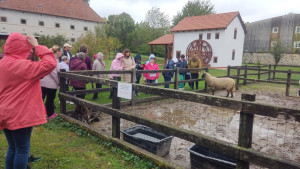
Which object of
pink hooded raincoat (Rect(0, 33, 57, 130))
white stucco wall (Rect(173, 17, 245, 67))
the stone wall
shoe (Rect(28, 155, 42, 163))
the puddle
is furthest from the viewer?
the stone wall

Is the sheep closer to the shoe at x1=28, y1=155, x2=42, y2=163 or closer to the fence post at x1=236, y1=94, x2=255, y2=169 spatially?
the fence post at x1=236, y1=94, x2=255, y2=169

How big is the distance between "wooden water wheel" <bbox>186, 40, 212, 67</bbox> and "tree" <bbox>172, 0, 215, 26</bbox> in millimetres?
27860

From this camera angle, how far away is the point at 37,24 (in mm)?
41688

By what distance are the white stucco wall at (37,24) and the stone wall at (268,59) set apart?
104 ft

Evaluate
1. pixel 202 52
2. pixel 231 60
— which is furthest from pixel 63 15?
pixel 231 60

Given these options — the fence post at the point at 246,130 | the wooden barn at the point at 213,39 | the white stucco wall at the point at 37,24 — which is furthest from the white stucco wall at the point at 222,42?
the fence post at the point at 246,130

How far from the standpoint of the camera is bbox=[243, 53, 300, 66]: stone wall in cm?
3438

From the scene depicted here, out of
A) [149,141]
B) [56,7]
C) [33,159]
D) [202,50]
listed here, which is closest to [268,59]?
[202,50]

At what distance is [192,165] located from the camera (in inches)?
132

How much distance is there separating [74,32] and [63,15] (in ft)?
12.4

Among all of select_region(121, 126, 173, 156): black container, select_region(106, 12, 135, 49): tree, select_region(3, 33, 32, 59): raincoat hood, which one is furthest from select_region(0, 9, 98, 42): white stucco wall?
select_region(3, 33, 32, 59): raincoat hood

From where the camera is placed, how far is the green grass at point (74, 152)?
3.47m

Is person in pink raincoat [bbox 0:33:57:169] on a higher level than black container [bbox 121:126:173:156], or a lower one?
higher

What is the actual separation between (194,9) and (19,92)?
187ft
